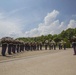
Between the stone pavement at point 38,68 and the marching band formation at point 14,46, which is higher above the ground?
the marching band formation at point 14,46

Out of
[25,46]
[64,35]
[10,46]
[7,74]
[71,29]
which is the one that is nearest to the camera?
[7,74]

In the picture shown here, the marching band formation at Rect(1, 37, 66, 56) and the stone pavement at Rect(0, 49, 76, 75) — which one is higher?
the marching band formation at Rect(1, 37, 66, 56)

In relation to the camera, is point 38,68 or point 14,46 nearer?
point 38,68

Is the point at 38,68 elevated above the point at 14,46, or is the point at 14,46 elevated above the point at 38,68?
the point at 14,46

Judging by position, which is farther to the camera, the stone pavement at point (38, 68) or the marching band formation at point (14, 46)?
the marching band formation at point (14, 46)

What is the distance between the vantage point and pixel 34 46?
130ft

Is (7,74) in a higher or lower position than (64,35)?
lower

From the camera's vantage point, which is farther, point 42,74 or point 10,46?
point 10,46

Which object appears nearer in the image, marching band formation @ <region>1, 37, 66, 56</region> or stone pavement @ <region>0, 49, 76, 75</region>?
stone pavement @ <region>0, 49, 76, 75</region>

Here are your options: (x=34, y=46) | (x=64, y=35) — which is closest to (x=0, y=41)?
(x=34, y=46)

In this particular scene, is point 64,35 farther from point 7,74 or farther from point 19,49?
point 7,74

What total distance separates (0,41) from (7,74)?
14.0 meters

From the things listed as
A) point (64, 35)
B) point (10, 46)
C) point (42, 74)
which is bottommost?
point (42, 74)

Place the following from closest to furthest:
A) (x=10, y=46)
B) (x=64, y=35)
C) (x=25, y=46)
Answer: (x=10, y=46) < (x=25, y=46) < (x=64, y=35)
